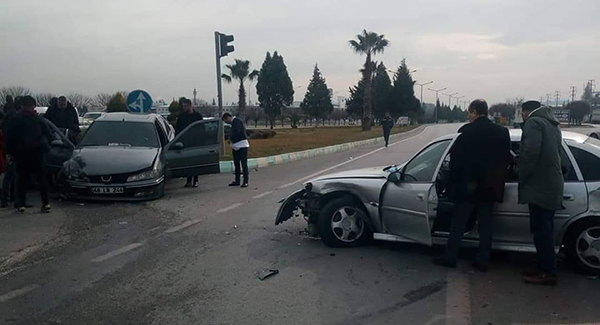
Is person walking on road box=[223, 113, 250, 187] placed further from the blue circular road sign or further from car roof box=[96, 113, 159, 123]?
the blue circular road sign

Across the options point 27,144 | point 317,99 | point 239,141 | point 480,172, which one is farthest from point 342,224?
point 317,99

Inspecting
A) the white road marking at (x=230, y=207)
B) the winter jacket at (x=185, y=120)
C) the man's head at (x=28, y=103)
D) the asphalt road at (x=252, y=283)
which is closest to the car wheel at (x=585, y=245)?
the asphalt road at (x=252, y=283)

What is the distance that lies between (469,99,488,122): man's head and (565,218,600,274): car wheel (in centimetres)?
144

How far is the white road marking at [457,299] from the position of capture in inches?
174

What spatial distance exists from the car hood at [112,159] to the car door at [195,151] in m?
0.49

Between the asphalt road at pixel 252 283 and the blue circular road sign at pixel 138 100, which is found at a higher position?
the blue circular road sign at pixel 138 100

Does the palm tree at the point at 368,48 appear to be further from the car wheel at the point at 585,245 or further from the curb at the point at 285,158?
the car wheel at the point at 585,245

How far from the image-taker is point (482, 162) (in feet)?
17.7

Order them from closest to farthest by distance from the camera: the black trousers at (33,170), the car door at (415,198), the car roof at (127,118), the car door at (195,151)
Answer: the car door at (415,198), the black trousers at (33,170), the car door at (195,151), the car roof at (127,118)

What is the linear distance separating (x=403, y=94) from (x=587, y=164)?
254 feet

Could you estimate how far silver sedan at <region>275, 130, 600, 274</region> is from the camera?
5445 millimetres

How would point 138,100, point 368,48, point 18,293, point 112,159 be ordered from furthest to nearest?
point 368,48, point 138,100, point 112,159, point 18,293

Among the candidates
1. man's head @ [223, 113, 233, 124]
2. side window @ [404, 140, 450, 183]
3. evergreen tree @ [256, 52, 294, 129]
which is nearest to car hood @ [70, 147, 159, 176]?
man's head @ [223, 113, 233, 124]

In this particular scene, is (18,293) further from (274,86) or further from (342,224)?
(274,86)
